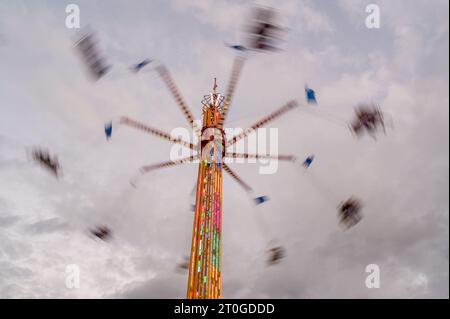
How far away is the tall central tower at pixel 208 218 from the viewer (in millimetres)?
16080

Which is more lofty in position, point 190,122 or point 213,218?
point 190,122

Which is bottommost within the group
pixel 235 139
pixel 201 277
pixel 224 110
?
pixel 201 277

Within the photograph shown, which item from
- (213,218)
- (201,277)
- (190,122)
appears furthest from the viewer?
(190,122)

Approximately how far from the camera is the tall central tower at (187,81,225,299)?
52.8 ft

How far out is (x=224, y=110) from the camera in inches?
832

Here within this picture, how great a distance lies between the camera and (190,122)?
804 inches

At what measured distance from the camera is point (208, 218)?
57.4ft
